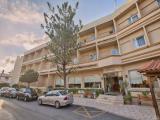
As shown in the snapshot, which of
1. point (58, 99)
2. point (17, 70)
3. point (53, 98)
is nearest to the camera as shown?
point (58, 99)

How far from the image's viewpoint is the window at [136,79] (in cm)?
1591

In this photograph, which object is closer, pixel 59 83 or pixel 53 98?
pixel 53 98

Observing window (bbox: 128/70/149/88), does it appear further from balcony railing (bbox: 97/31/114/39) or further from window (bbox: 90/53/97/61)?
balcony railing (bbox: 97/31/114/39)

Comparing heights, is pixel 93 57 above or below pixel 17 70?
below

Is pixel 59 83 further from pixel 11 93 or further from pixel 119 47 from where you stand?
pixel 119 47

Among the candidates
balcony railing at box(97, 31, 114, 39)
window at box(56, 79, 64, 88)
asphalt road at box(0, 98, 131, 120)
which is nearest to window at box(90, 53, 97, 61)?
balcony railing at box(97, 31, 114, 39)

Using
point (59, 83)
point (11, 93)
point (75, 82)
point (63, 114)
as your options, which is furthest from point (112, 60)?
point (11, 93)

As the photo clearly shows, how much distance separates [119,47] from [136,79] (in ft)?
17.4

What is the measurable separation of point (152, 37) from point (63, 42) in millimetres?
11399

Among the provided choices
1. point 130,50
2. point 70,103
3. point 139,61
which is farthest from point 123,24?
point 70,103

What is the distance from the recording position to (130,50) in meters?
17.9

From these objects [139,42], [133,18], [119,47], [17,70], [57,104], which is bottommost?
[57,104]

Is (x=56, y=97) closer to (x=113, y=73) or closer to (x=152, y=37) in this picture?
(x=113, y=73)

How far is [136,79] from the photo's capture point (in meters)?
16.7
